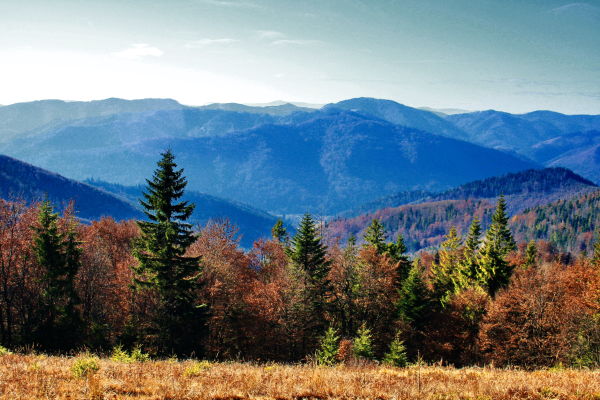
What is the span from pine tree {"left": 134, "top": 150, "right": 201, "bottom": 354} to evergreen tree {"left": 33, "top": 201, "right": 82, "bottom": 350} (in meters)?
5.63

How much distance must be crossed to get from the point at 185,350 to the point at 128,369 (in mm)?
22969

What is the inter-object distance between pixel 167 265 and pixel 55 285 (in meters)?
9.01

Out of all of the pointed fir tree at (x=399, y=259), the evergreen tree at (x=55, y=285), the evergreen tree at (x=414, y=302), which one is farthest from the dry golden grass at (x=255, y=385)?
the pointed fir tree at (x=399, y=259)

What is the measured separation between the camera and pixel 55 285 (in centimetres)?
3228

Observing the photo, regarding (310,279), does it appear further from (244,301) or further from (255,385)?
(255,385)

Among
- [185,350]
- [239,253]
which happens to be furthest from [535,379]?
[239,253]

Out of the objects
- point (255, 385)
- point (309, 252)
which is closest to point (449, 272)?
point (309, 252)

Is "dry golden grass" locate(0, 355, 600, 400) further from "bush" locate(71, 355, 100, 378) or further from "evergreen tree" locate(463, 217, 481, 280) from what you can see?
"evergreen tree" locate(463, 217, 481, 280)

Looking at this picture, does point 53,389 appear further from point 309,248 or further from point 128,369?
point 309,248

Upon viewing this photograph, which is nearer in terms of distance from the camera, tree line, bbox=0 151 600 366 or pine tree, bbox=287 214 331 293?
tree line, bbox=0 151 600 366

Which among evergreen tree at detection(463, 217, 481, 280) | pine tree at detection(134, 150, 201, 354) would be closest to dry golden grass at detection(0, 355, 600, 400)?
pine tree at detection(134, 150, 201, 354)

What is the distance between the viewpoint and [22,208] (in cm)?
3212

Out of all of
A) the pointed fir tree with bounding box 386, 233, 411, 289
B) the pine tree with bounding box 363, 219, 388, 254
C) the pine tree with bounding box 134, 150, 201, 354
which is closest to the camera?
the pine tree with bounding box 134, 150, 201, 354

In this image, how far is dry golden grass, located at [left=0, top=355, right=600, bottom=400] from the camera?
867cm
